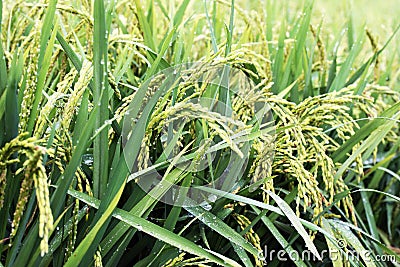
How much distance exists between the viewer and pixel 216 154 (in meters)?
1.29

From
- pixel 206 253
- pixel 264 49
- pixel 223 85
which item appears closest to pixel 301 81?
pixel 264 49

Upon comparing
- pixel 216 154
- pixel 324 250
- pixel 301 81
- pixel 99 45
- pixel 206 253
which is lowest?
pixel 324 250

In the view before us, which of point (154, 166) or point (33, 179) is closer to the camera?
point (33, 179)

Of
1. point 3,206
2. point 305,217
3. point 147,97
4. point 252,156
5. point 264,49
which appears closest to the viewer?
point 3,206

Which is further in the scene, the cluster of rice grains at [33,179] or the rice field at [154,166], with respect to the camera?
the rice field at [154,166]

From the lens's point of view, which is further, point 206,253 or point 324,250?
point 324,250

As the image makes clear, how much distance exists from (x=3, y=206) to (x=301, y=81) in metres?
1.07

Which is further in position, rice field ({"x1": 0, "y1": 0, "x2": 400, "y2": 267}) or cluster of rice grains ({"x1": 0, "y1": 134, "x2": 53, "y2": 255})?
rice field ({"x1": 0, "y1": 0, "x2": 400, "y2": 267})

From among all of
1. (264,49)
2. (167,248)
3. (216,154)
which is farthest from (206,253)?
(264,49)

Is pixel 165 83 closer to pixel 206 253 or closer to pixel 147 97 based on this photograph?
pixel 147 97

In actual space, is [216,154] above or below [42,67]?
below

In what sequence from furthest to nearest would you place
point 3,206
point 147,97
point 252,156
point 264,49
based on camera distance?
point 264,49
point 252,156
point 147,97
point 3,206

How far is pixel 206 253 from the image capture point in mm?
1052

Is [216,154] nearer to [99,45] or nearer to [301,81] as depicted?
[99,45]
